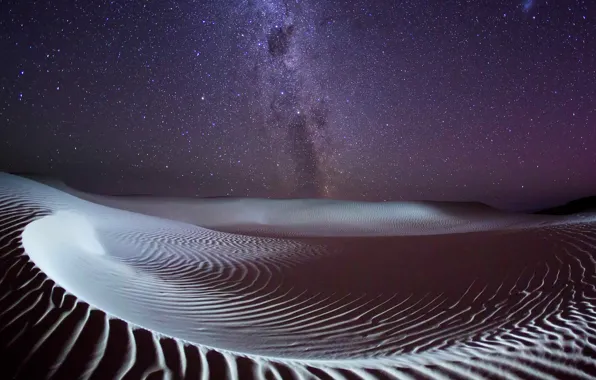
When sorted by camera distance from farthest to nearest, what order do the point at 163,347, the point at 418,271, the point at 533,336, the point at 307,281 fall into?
the point at 418,271 < the point at 307,281 < the point at 533,336 < the point at 163,347

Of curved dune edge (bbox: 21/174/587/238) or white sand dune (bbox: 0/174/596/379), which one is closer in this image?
white sand dune (bbox: 0/174/596/379)

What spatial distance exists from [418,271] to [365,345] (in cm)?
373

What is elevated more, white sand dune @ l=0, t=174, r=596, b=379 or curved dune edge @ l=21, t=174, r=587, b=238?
curved dune edge @ l=21, t=174, r=587, b=238

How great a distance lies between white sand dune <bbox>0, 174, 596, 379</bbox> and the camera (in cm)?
240

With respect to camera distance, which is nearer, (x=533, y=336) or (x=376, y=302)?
(x=533, y=336)

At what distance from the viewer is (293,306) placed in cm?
495

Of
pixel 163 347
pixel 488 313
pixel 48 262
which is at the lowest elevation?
pixel 488 313

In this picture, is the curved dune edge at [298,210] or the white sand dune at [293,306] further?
the curved dune edge at [298,210]

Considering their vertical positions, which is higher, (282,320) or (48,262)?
(48,262)

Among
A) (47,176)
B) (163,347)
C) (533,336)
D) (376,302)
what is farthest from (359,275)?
(47,176)

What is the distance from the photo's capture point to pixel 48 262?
4.50 metres

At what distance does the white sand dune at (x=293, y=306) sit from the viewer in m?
2.40

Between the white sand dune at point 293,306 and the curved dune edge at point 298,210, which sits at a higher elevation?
the curved dune edge at point 298,210

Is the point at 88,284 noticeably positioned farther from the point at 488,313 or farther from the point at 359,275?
the point at 488,313
